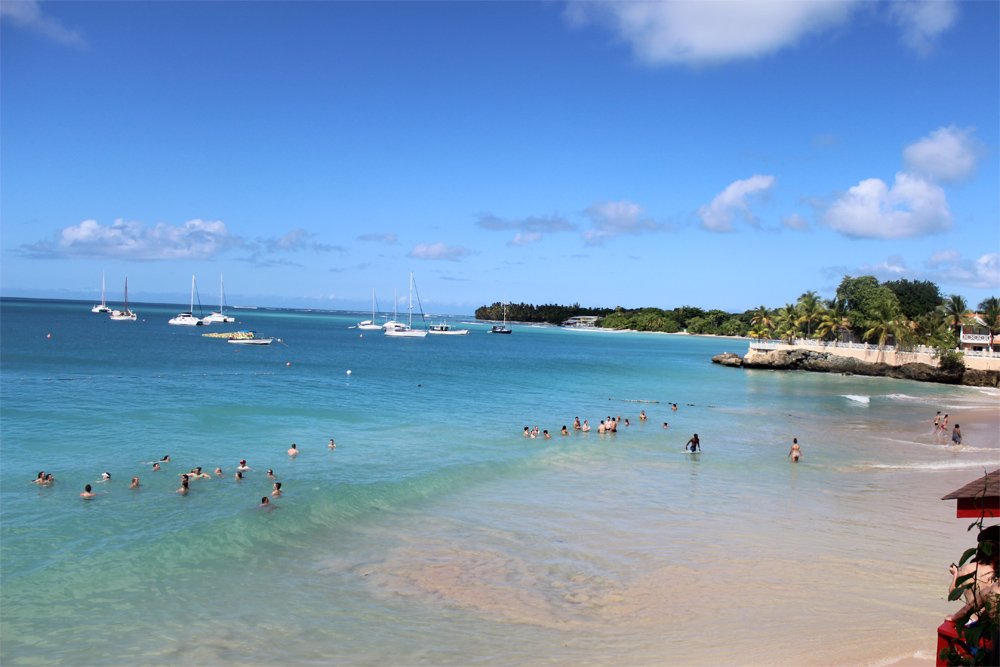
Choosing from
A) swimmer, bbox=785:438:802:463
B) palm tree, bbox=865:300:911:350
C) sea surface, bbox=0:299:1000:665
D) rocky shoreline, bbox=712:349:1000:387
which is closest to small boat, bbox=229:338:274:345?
sea surface, bbox=0:299:1000:665

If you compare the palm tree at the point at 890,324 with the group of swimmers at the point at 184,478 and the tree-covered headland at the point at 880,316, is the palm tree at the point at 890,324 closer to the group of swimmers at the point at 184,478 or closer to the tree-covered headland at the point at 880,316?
the tree-covered headland at the point at 880,316

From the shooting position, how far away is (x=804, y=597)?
1230 cm

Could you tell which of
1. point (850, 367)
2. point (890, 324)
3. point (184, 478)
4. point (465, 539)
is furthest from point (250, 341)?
point (890, 324)

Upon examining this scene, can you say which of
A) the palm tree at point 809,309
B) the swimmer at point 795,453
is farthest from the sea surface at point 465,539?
the palm tree at point 809,309

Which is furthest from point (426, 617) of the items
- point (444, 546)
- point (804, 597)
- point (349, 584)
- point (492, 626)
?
point (804, 597)

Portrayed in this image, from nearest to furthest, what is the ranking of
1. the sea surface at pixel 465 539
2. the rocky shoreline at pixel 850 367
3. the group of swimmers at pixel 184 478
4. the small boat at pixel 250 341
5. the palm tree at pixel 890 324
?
the sea surface at pixel 465 539 → the group of swimmers at pixel 184 478 → the rocky shoreline at pixel 850 367 → the palm tree at pixel 890 324 → the small boat at pixel 250 341

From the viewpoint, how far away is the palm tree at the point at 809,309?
3127 inches

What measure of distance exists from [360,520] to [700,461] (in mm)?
14716

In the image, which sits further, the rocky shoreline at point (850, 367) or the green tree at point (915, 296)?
the green tree at point (915, 296)

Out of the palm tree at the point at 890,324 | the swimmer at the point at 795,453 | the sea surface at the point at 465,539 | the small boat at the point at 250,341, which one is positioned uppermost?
the palm tree at the point at 890,324

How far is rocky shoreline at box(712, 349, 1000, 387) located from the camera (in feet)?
195

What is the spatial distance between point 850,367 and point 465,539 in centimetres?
6792

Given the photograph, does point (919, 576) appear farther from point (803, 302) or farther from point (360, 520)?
point (803, 302)

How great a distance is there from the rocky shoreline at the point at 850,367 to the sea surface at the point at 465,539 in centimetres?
3030
